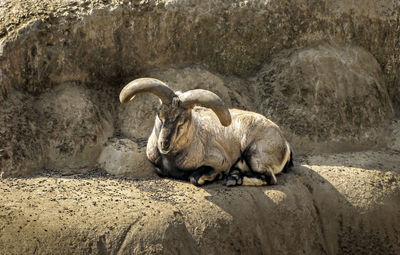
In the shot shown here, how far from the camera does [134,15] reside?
8.38m

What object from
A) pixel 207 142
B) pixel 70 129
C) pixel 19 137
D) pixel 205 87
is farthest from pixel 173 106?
pixel 19 137

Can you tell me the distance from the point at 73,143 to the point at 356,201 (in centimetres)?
400

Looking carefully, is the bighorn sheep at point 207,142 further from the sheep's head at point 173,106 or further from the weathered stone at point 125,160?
the weathered stone at point 125,160

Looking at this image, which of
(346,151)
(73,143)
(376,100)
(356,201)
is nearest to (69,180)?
(73,143)

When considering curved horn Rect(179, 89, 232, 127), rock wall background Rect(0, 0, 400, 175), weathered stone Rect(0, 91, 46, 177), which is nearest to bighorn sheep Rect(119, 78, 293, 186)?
curved horn Rect(179, 89, 232, 127)

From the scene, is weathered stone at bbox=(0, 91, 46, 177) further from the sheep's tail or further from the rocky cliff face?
the sheep's tail

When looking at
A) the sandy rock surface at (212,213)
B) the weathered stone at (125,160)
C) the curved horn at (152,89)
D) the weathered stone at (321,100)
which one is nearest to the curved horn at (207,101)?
the curved horn at (152,89)

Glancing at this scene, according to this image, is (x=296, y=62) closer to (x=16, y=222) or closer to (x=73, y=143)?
(x=73, y=143)

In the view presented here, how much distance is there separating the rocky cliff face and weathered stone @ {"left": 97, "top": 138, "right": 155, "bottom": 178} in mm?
18

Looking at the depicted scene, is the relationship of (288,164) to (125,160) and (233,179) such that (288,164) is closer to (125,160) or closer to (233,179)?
(233,179)

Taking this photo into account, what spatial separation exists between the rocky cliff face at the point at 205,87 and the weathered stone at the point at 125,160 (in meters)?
0.02

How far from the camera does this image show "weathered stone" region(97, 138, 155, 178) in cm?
744

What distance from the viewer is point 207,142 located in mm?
7348

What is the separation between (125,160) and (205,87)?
6.22 ft
